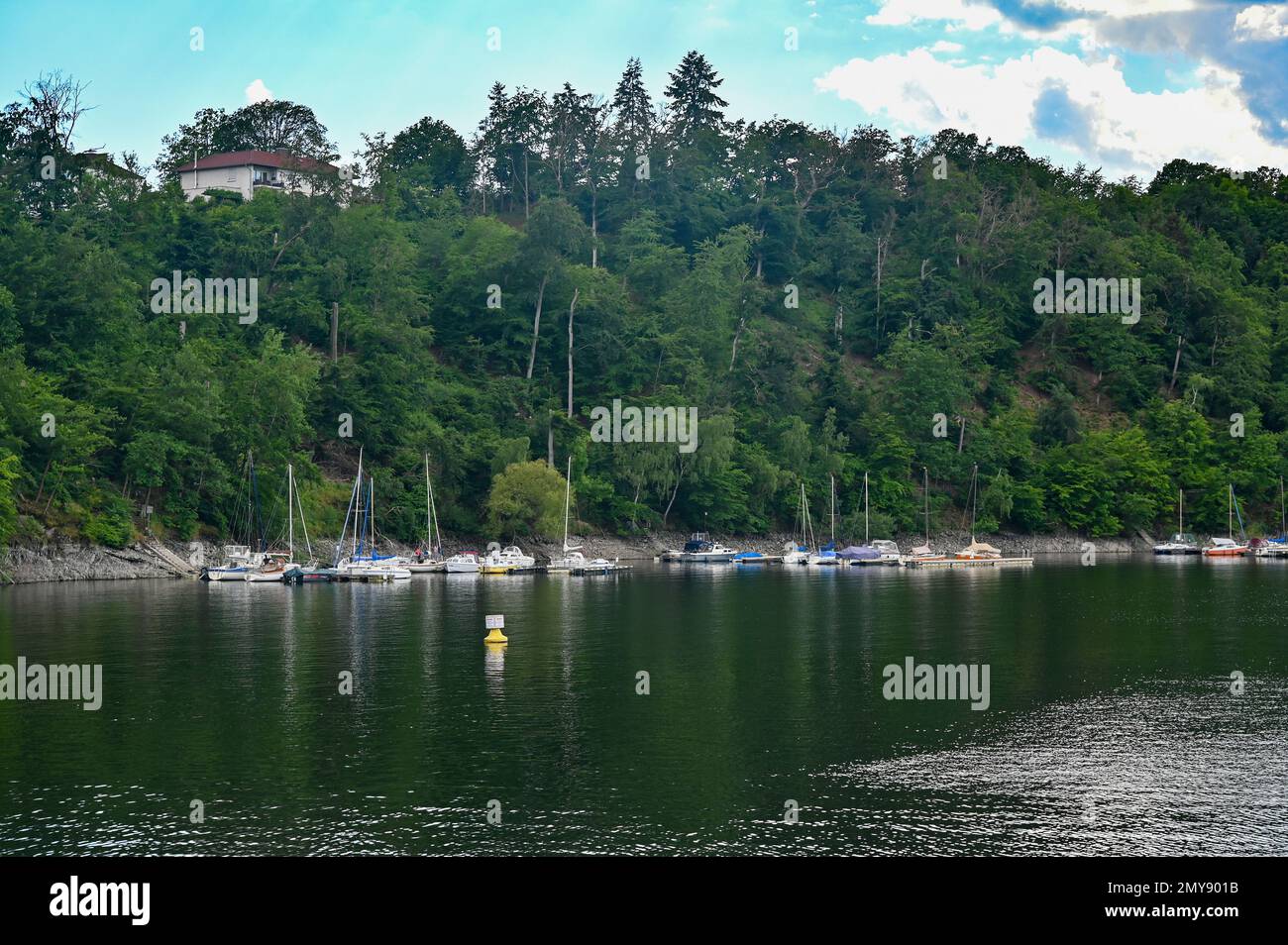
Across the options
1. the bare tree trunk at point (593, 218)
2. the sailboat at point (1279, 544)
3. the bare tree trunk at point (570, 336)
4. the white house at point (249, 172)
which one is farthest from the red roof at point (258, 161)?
the sailboat at point (1279, 544)

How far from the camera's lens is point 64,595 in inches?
2987

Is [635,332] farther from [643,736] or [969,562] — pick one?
[643,736]

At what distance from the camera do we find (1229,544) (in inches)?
5325

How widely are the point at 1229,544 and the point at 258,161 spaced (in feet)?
391

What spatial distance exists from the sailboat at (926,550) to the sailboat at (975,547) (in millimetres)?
2127

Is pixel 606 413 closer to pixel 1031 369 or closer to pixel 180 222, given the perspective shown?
pixel 180 222

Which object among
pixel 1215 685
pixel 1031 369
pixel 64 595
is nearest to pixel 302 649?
pixel 64 595

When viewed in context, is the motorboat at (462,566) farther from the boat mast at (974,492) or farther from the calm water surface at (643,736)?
the boat mast at (974,492)

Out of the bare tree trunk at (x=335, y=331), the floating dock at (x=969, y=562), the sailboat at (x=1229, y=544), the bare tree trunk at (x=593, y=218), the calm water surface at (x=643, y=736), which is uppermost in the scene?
the bare tree trunk at (x=593, y=218)

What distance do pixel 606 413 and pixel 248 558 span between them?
44.8m

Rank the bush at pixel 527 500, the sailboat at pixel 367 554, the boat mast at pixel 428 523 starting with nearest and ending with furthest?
1. the sailboat at pixel 367 554
2. the boat mast at pixel 428 523
3. the bush at pixel 527 500

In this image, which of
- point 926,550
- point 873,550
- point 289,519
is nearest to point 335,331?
point 289,519

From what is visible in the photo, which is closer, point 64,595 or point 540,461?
point 64,595

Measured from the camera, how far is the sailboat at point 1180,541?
13562 centimetres
